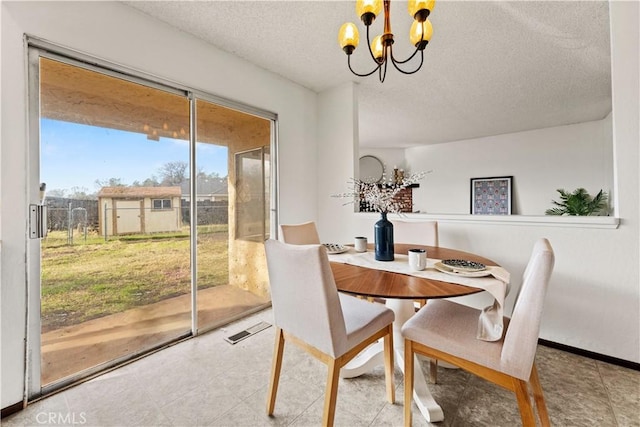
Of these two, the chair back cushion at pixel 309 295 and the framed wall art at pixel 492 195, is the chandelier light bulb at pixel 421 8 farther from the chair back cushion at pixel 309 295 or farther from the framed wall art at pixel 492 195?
the framed wall art at pixel 492 195

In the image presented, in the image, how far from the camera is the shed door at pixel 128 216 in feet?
6.27

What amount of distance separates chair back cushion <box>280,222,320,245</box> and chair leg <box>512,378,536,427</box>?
1533 millimetres

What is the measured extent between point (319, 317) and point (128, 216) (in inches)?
67.4

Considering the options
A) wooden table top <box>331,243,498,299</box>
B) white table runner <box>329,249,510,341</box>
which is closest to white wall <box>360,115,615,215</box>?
wooden table top <box>331,243,498,299</box>

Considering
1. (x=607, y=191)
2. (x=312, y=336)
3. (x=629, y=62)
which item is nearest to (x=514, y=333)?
(x=312, y=336)

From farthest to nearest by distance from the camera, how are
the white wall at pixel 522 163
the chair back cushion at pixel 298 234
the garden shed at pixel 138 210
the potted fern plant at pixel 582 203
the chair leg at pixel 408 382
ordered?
1. the white wall at pixel 522 163
2. the potted fern plant at pixel 582 203
3. the chair back cushion at pixel 298 234
4. the garden shed at pixel 138 210
5. the chair leg at pixel 408 382

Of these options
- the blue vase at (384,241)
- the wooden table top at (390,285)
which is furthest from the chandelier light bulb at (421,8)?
the wooden table top at (390,285)

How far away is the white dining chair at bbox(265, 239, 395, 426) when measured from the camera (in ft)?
3.59

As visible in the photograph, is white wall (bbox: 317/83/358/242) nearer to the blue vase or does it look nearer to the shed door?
the blue vase

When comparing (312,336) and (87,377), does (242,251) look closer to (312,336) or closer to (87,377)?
(87,377)

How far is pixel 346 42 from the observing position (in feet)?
4.95

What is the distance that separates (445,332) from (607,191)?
526cm

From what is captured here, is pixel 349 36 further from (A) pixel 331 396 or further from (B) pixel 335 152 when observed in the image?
(A) pixel 331 396

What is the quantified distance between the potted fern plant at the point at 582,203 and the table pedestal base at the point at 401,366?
4.60 meters
